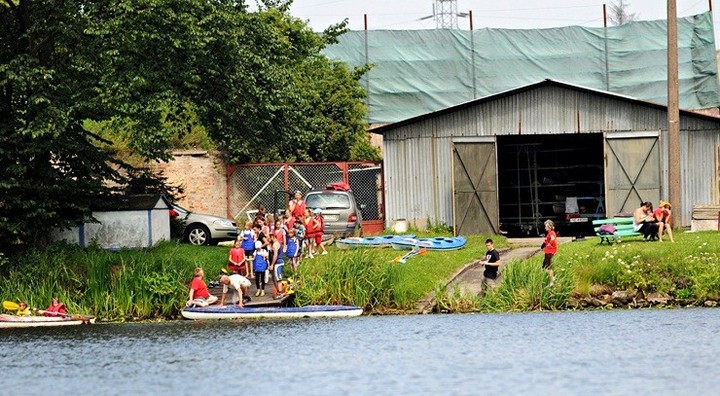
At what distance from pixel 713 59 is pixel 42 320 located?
42243mm

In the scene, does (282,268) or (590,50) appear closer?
(282,268)

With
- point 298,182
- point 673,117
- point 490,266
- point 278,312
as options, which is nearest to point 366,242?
point 490,266

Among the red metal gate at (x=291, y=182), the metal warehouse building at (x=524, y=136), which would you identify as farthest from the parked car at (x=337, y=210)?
the red metal gate at (x=291, y=182)

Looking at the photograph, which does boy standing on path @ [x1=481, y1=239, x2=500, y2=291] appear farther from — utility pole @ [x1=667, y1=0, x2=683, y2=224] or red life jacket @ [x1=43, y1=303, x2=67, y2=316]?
utility pole @ [x1=667, y1=0, x2=683, y2=224]

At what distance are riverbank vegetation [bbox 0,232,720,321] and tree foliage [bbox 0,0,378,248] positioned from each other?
174 cm

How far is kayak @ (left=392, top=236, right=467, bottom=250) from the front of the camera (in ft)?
144

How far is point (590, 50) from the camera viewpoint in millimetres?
72188

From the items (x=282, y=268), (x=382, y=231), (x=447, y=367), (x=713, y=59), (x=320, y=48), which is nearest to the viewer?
(x=447, y=367)

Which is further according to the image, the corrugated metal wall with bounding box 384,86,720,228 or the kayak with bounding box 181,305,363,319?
the corrugated metal wall with bounding box 384,86,720,228

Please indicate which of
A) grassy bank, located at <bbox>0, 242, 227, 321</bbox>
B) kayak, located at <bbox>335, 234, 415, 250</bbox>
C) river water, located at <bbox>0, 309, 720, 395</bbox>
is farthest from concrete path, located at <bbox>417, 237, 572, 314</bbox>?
grassy bank, located at <bbox>0, 242, 227, 321</bbox>

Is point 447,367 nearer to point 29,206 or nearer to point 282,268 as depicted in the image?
point 282,268

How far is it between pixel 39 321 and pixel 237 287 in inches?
199

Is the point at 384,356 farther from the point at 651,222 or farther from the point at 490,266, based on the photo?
the point at 651,222

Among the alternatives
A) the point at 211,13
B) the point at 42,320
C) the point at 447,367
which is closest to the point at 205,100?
the point at 211,13
